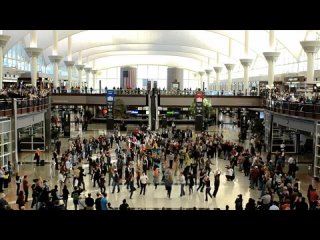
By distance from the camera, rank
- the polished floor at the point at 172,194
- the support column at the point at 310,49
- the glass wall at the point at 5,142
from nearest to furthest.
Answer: the polished floor at the point at 172,194 → the glass wall at the point at 5,142 → the support column at the point at 310,49

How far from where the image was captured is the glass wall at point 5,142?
76.3 ft

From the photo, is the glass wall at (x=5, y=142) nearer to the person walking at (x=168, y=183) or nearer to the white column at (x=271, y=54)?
the person walking at (x=168, y=183)

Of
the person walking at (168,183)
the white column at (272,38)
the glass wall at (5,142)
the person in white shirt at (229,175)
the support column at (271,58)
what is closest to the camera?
the person walking at (168,183)

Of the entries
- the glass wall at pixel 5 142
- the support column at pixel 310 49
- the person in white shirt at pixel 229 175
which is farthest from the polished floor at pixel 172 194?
the support column at pixel 310 49

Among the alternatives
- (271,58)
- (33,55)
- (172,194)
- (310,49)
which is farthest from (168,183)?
(33,55)

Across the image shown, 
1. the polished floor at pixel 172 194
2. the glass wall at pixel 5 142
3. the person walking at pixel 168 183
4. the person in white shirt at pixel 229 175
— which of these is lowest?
the polished floor at pixel 172 194
